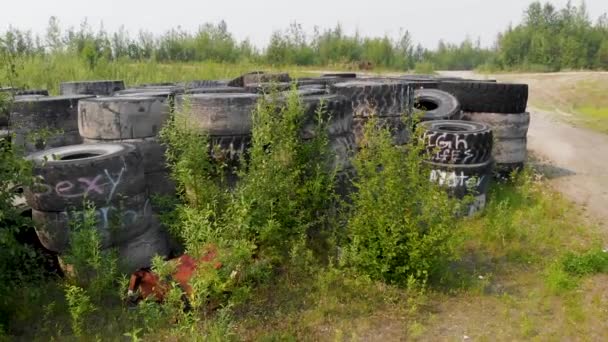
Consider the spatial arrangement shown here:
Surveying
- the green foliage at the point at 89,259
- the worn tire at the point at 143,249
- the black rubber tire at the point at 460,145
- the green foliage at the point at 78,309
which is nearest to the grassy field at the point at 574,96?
the black rubber tire at the point at 460,145

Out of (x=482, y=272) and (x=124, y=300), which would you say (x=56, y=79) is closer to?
(x=124, y=300)

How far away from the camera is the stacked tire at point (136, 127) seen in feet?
14.1

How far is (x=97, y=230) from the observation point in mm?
3592

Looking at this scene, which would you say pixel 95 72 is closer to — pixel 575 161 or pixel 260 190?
pixel 260 190

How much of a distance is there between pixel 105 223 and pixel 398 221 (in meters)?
2.23

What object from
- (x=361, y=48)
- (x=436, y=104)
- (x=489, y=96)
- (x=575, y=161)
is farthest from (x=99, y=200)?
(x=361, y=48)

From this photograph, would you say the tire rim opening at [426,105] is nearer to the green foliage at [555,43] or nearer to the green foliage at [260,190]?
the green foliage at [260,190]

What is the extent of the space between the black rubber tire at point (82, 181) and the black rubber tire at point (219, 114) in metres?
0.68

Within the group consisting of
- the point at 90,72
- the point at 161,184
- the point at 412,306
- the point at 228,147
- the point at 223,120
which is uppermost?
the point at 90,72

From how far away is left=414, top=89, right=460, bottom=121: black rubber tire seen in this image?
22.3 feet

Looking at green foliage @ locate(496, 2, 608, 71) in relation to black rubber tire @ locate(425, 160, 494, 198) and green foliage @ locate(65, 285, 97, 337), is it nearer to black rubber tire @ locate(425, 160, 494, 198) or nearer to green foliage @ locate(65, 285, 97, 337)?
black rubber tire @ locate(425, 160, 494, 198)

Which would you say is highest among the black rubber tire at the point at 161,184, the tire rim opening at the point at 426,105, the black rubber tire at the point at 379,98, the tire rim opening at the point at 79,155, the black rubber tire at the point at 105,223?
the black rubber tire at the point at 379,98

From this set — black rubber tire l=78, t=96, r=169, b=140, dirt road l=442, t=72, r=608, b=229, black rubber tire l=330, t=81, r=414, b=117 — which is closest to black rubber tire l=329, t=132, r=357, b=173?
black rubber tire l=330, t=81, r=414, b=117

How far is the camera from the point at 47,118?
17.1ft
